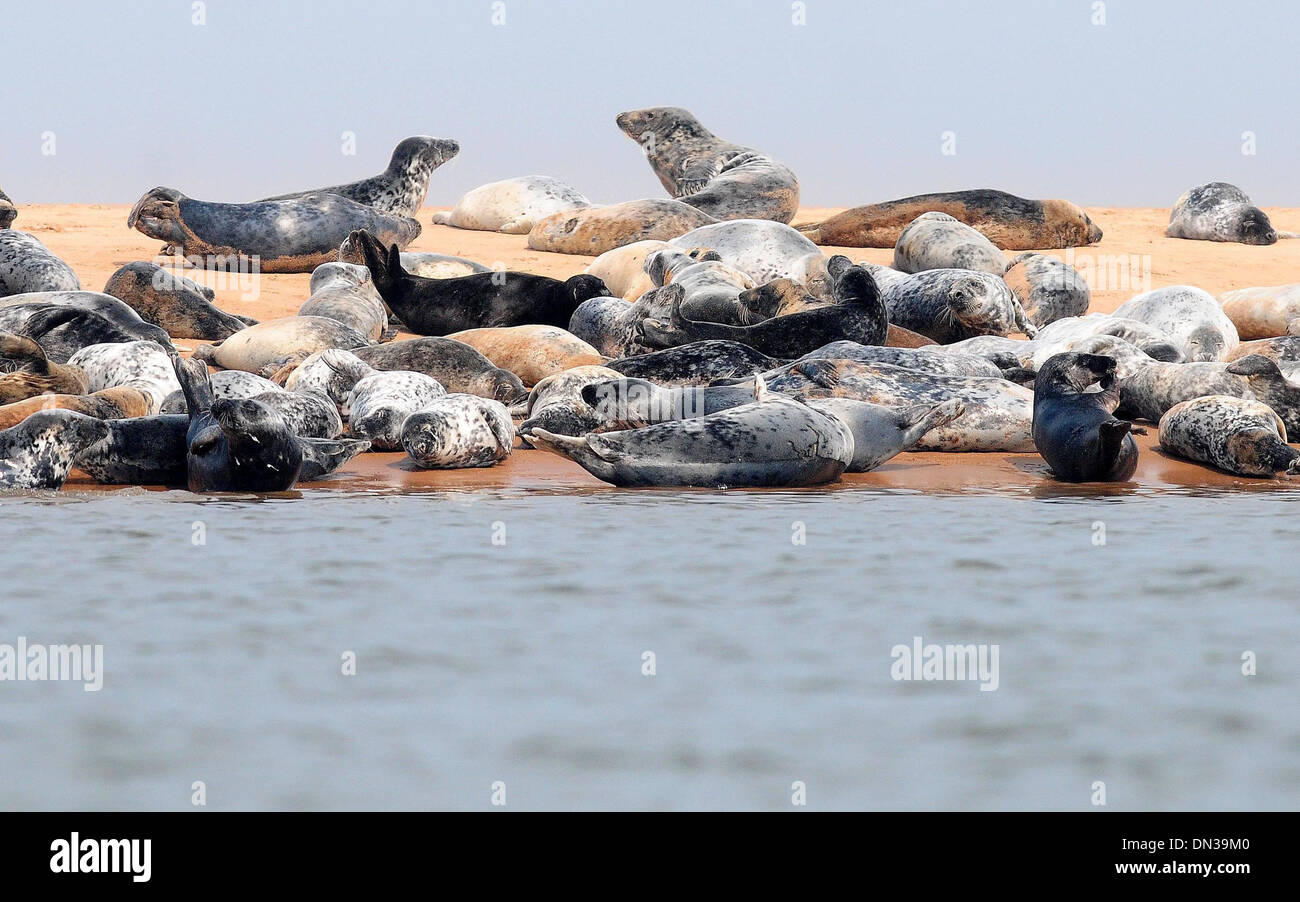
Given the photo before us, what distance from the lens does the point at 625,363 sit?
850 cm

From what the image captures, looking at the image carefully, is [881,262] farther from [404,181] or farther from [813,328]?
[813,328]

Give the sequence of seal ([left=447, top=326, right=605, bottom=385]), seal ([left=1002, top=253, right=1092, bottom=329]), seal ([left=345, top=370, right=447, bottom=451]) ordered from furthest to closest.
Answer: seal ([left=1002, top=253, right=1092, bottom=329])
seal ([left=447, top=326, right=605, bottom=385])
seal ([left=345, top=370, right=447, bottom=451])

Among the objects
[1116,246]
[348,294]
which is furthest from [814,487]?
[1116,246]

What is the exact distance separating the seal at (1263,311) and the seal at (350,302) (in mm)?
6477

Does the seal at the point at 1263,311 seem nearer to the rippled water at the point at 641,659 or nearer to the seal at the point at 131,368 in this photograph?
the rippled water at the point at 641,659

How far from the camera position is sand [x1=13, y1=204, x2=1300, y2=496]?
686cm

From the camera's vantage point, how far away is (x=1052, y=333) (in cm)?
1005

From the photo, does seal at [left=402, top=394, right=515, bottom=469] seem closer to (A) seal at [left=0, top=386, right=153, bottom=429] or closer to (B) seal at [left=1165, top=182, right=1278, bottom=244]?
(A) seal at [left=0, top=386, right=153, bottom=429]

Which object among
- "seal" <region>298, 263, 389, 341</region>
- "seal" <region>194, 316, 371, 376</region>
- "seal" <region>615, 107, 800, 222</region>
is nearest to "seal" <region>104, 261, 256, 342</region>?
"seal" <region>298, 263, 389, 341</region>

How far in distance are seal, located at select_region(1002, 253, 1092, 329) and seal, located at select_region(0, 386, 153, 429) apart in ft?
24.0

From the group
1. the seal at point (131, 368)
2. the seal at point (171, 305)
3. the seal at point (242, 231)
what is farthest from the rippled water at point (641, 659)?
the seal at point (242, 231)

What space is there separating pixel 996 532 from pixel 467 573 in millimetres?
2000
